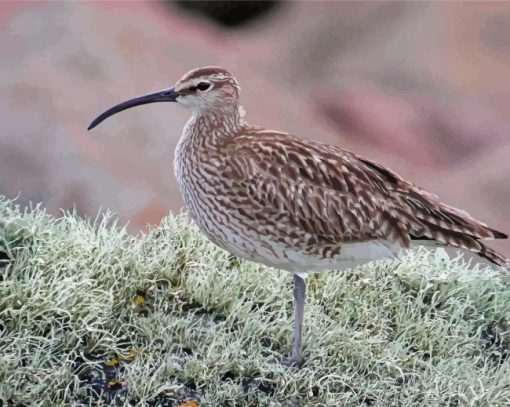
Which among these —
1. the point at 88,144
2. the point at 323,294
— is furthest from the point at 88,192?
the point at 323,294

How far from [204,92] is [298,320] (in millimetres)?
1078

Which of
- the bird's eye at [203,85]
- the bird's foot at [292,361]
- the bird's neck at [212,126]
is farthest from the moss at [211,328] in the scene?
the bird's eye at [203,85]

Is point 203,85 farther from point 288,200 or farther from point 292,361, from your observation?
point 292,361

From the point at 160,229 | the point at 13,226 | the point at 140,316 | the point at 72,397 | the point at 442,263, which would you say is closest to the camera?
the point at 72,397

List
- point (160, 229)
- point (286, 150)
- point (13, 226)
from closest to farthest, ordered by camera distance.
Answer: point (286, 150), point (13, 226), point (160, 229)

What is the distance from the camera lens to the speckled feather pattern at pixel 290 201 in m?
3.86

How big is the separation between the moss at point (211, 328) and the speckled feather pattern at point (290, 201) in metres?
0.53

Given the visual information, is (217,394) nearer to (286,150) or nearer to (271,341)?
(271,341)

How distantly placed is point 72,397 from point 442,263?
2515mm

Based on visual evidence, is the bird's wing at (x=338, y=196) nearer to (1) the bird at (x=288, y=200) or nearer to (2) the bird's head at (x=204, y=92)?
(1) the bird at (x=288, y=200)

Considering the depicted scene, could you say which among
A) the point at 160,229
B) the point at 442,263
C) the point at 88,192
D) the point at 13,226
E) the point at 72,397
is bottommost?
the point at 72,397

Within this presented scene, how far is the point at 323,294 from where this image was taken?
484cm

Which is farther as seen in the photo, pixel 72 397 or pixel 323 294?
pixel 323 294

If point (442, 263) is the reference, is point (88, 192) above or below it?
above
